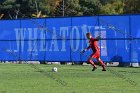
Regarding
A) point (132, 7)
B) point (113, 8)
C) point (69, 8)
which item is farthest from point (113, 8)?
point (69, 8)

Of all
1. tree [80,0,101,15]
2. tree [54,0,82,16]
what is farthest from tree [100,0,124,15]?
tree [54,0,82,16]

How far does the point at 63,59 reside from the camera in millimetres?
41469

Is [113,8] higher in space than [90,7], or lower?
lower

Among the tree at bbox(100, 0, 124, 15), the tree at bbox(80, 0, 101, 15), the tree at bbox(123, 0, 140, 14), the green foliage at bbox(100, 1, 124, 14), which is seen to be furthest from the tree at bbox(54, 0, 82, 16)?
the tree at bbox(123, 0, 140, 14)

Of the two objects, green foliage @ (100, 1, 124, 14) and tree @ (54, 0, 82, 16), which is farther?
tree @ (54, 0, 82, 16)

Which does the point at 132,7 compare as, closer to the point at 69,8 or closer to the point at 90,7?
the point at 90,7

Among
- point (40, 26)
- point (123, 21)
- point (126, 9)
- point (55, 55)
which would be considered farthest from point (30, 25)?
point (126, 9)

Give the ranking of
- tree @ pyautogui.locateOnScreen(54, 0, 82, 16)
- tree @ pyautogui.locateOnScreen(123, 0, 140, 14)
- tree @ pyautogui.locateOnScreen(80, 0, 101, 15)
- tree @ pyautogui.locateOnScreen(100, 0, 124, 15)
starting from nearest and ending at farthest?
tree @ pyautogui.locateOnScreen(123, 0, 140, 14), tree @ pyautogui.locateOnScreen(100, 0, 124, 15), tree @ pyautogui.locateOnScreen(54, 0, 82, 16), tree @ pyautogui.locateOnScreen(80, 0, 101, 15)

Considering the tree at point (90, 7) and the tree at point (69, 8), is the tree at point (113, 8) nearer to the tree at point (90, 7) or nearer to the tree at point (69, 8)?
the tree at point (90, 7)

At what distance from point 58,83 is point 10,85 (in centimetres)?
205

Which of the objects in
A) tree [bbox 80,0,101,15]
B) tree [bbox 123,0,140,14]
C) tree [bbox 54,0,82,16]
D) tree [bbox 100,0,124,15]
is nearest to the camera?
tree [bbox 123,0,140,14]

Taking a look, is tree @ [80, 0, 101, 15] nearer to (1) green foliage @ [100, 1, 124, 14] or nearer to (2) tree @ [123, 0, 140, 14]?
(1) green foliage @ [100, 1, 124, 14]

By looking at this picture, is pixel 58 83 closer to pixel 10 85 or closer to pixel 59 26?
pixel 10 85

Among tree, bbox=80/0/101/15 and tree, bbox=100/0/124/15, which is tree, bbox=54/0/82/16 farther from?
tree, bbox=100/0/124/15
